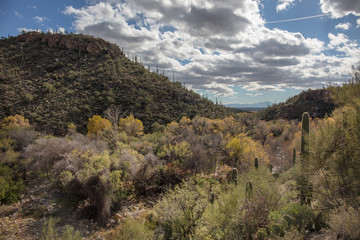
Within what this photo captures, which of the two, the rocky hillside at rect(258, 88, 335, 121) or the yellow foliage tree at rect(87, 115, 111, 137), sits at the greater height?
the rocky hillside at rect(258, 88, 335, 121)

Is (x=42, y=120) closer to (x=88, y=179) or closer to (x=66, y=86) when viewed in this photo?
(x=66, y=86)

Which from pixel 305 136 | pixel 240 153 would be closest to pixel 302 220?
pixel 305 136

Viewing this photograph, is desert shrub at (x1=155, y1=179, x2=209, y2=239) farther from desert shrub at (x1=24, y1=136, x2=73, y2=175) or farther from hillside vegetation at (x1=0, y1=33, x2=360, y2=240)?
desert shrub at (x1=24, y1=136, x2=73, y2=175)

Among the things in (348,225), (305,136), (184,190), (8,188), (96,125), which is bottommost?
(8,188)

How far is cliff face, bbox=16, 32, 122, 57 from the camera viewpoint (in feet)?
166

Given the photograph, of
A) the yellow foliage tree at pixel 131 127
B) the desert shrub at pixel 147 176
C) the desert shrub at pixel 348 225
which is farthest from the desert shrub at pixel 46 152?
the desert shrub at pixel 348 225

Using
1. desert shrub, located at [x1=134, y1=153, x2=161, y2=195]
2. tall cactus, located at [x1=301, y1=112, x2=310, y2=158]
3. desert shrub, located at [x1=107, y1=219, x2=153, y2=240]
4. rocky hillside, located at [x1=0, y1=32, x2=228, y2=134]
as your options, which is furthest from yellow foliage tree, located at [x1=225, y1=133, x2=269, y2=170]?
rocky hillside, located at [x1=0, y1=32, x2=228, y2=134]

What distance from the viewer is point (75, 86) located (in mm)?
38500

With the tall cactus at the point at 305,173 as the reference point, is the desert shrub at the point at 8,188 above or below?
below

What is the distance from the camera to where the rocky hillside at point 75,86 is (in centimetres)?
3231

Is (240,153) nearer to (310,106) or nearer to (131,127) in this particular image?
(131,127)

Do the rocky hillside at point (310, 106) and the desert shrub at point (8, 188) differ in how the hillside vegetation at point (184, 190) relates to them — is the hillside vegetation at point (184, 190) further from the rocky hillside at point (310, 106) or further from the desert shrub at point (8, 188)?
the rocky hillside at point (310, 106)

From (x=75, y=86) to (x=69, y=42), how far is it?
856 inches

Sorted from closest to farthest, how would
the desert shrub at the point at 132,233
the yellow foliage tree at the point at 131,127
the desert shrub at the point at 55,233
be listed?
the desert shrub at the point at 55,233 → the desert shrub at the point at 132,233 → the yellow foliage tree at the point at 131,127
